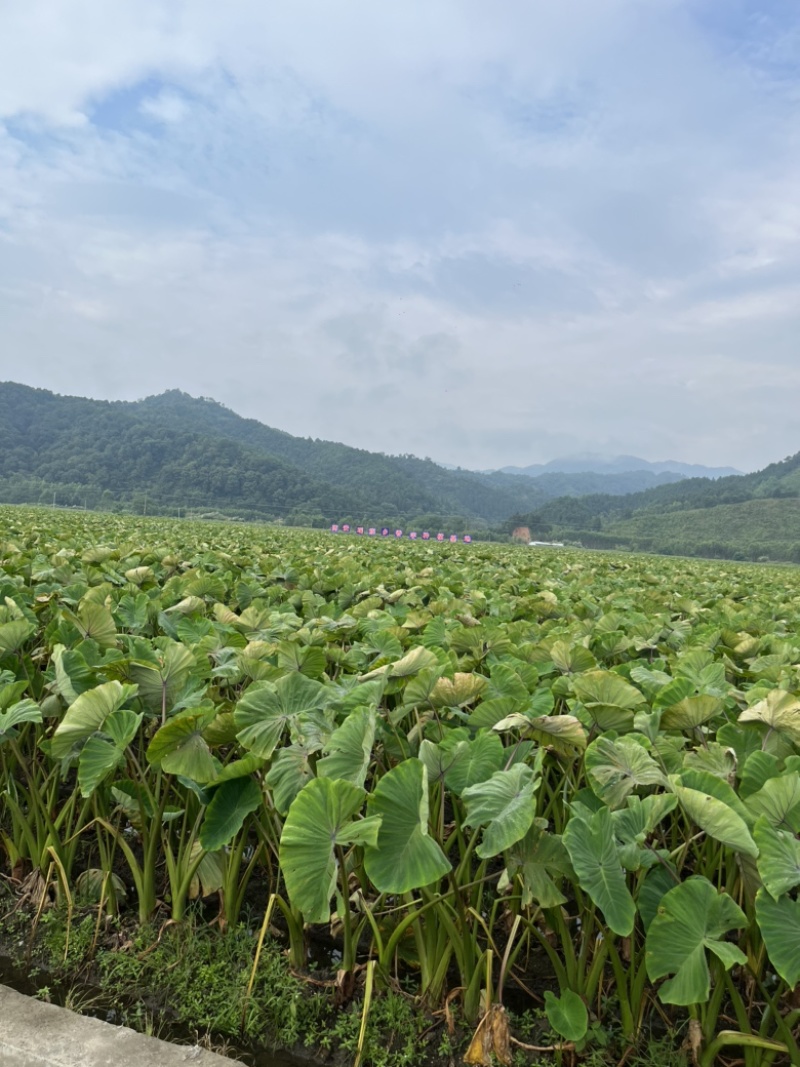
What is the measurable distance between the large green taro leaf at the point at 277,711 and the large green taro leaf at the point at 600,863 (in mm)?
581

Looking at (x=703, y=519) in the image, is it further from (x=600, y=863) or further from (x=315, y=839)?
(x=315, y=839)

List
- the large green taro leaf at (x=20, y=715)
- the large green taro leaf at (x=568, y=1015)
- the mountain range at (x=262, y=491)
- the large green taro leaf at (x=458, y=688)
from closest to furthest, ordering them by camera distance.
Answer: the large green taro leaf at (x=568, y=1015)
the large green taro leaf at (x=20, y=715)
the large green taro leaf at (x=458, y=688)
the mountain range at (x=262, y=491)

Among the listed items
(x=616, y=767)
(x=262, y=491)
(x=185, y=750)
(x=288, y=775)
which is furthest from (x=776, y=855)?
(x=262, y=491)

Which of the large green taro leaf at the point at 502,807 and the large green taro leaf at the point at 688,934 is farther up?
the large green taro leaf at the point at 502,807

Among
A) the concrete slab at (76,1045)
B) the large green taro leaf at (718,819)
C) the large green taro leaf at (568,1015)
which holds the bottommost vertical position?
the concrete slab at (76,1045)

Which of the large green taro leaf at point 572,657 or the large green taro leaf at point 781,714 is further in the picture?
the large green taro leaf at point 572,657

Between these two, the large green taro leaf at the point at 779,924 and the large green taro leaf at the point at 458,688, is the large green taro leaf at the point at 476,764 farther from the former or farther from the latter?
the large green taro leaf at the point at 779,924

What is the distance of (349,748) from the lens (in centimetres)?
145

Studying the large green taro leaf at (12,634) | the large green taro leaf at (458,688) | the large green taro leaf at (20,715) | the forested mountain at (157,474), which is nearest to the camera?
the large green taro leaf at (20,715)

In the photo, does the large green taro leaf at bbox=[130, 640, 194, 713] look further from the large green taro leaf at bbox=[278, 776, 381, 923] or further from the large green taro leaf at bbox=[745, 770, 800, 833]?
the large green taro leaf at bbox=[745, 770, 800, 833]

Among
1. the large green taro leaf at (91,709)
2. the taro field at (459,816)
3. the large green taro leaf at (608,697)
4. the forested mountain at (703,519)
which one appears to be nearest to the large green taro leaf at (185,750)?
the taro field at (459,816)

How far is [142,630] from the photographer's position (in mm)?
A: 2740

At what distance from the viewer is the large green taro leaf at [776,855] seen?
1095 mm

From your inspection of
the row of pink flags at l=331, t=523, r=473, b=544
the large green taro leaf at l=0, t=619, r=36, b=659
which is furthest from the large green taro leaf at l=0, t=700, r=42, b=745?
the row of pink flags at l=331, t=523, r=473, b=544
